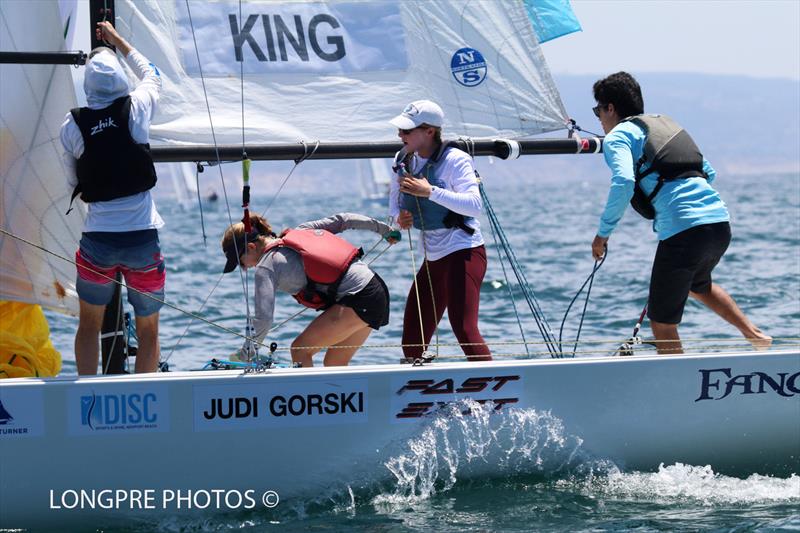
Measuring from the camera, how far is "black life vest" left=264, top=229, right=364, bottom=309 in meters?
4.68

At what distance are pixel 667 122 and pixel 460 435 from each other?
4.86 feet

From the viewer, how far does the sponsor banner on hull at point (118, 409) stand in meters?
4.17

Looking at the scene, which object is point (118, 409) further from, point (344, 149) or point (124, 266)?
point (344, 149)

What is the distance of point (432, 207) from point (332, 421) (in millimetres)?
986

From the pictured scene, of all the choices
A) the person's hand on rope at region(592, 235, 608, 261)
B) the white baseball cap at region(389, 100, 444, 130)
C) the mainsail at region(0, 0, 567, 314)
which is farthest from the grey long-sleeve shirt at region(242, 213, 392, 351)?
the person's hand on rope at region(592, 235, 608, 261)

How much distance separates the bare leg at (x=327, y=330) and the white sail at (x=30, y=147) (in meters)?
1.28

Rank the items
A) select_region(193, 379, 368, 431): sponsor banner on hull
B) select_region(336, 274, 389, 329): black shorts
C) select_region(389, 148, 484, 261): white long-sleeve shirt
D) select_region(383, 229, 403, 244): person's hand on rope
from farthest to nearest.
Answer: select_region(383, 229, 403, 244): person's hand on rope
select_region(336, 274, 389, 329): black shorts
select_region(389, 148, 484, 261): white long-sleeve shirt
select_region(193, 379, 368, 431): sponsor banner on hull

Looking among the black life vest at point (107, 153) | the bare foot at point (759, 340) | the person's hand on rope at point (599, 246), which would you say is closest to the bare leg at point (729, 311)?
the bare foot at point (759, 340)

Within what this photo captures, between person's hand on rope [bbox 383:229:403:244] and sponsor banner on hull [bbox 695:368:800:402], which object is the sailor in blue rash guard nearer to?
sponsor banner on hull [bbox 695:368:800:402]

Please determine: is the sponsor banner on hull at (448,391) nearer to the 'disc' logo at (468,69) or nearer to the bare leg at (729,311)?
the bare leg at (729,311)

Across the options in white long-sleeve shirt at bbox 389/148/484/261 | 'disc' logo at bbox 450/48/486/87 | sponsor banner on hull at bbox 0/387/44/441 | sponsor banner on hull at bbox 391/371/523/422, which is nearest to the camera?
sponsor banner on hull at bbox 0/387/44/441

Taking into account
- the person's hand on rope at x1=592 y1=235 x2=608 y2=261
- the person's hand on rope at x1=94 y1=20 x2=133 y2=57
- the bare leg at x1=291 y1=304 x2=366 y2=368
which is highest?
the person's hand on rope at x1=94 y1=20 x2=133 y2=57

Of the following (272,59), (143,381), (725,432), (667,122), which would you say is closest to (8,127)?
(272,59)

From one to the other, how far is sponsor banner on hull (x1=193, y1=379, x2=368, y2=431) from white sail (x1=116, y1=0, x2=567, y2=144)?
1358 mm
